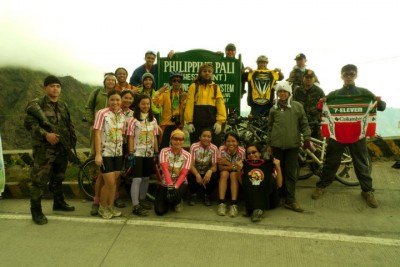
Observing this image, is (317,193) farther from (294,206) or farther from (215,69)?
(215,69)

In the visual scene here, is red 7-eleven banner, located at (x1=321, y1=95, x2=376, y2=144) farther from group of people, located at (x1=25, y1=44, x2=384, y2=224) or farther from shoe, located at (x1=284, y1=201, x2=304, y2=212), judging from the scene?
shoe, located at (x1=284, y1=201, x2=304, y2=212)

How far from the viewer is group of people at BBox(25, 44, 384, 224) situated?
457 centimetres

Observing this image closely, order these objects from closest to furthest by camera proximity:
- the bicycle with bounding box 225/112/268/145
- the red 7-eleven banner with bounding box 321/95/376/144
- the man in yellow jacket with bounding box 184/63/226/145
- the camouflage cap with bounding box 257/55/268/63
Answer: the red 7-eleven banner with bounding box 321/95/376/144, the man in yellow jacket with bounding box 184/63/226/145, the bicycle with bounding box 225/112/268/145, the camouflage cap with bounding box 257/55/268/63

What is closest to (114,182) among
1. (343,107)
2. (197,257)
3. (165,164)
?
(165,164)

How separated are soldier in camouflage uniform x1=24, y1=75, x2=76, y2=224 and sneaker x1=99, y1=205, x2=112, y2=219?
71 cm

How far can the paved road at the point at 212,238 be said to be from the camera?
344cm

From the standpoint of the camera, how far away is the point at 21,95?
162 feet

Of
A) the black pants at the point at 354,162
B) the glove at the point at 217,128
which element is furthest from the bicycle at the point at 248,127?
the black pants at the point at 354,162

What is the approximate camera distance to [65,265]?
3357 millimetres

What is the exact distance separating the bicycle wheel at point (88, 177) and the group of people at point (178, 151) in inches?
20.1

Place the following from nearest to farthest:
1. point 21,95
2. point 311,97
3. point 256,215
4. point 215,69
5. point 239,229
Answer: point 239,229 < point 256,215 < point 311,97 < point 215,69 < point 21,95

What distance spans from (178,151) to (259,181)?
1.23 meters

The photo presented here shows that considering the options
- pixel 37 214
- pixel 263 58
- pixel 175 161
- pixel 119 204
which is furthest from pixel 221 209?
pixel 263 58

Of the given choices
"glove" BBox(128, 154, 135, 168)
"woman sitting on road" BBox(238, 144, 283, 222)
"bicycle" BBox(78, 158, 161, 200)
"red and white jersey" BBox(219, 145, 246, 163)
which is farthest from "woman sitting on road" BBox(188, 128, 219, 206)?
"glove" BBox(128, 154, 135, 168)
